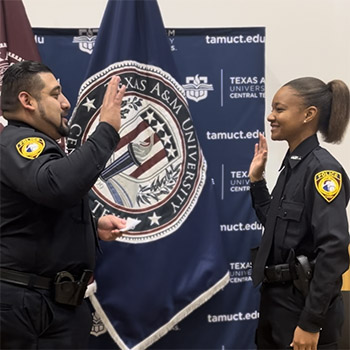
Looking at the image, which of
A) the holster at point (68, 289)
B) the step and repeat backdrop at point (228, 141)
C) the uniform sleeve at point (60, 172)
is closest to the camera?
the uniform sleeve at point (60, 172)

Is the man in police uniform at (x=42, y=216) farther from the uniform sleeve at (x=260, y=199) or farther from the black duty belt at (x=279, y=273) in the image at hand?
the uniform sleeve at (x=260, y=199)

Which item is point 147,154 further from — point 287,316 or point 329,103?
point 287,316

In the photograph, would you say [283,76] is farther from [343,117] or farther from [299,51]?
[343,117]

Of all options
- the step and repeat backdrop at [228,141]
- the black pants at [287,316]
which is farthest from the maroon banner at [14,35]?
the black pants at [287,316]

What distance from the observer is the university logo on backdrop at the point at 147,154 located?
2.62m

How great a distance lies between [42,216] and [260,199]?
0.98 metres

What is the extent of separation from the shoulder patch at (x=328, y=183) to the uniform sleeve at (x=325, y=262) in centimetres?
4

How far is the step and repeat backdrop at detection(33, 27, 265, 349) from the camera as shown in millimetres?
2826

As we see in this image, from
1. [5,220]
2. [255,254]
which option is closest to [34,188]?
[5,220]

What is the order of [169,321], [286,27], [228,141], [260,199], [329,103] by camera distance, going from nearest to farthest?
[329,103], [260,199], [169,321], [228,141], [286,27]

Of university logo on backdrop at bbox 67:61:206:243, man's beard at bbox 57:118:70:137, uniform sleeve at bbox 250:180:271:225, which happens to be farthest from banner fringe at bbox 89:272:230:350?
man's beard at bbox 57:118:70:137

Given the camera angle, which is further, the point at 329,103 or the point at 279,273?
the point at 329,103

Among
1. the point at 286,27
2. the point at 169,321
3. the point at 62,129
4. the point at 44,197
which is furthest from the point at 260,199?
the point at 286,27

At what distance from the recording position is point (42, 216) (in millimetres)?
1717
